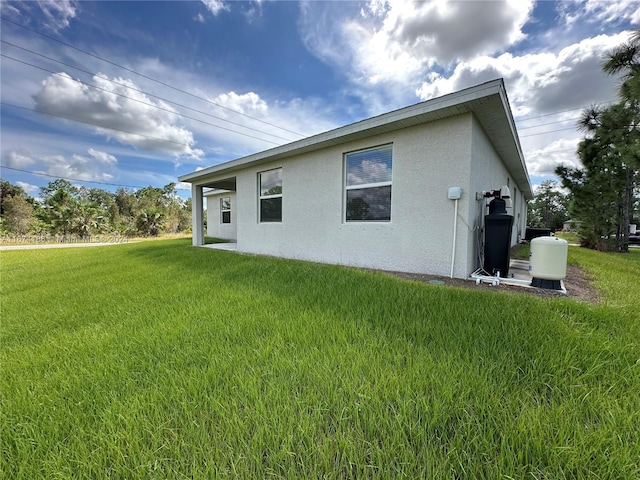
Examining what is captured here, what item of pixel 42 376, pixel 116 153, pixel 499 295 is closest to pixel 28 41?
pixel 116 153

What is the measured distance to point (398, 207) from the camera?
4809 mm

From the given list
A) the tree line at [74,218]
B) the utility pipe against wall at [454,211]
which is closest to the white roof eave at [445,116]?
the utility pipe against wall at [454,211]

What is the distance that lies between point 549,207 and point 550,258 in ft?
143

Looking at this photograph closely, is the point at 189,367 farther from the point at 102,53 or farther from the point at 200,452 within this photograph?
the point at 102,53

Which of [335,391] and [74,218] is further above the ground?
[74,218]

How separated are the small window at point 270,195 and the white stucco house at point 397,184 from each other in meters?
0.04

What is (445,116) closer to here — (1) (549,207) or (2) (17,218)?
(2) (17,218)

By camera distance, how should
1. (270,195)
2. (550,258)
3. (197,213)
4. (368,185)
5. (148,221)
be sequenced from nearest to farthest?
(550,258) → (368,185) → (270,195) → (197,213) → (148,221)

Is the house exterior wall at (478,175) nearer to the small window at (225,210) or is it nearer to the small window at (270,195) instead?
the small window at (270,195)

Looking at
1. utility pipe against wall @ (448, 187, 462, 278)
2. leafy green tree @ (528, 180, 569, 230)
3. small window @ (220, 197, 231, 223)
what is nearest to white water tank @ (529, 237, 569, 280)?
utility pipe against wall @ (448, 187, 462, 278)

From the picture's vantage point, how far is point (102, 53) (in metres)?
12.5

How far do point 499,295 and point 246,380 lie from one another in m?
2.95

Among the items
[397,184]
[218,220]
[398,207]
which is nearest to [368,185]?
[397,184]

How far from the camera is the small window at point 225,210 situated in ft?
45.8
